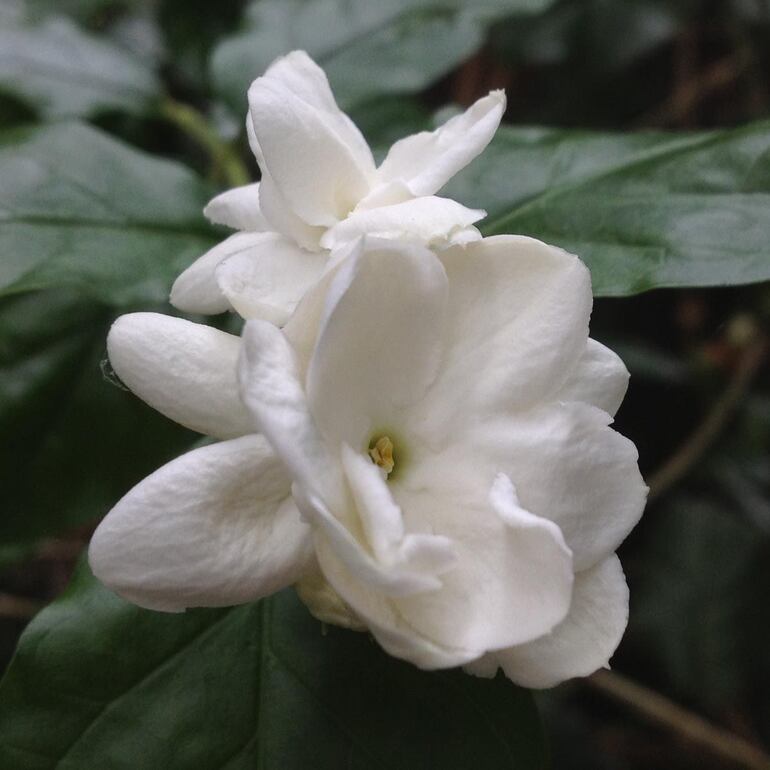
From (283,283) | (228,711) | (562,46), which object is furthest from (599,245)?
(562,46)

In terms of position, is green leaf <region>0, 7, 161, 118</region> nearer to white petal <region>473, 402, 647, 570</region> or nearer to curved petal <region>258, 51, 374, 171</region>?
curved petal <region>258, 51, 374, 171</region>

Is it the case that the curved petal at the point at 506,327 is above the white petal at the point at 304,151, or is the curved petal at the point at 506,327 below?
below

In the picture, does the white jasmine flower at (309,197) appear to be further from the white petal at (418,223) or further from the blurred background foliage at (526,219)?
the blurred background foliage at (526,219)

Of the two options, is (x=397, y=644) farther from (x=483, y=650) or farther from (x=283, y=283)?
(x=283, y=283)

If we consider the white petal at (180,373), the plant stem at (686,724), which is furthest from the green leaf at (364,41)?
the plant stem at (686,724)

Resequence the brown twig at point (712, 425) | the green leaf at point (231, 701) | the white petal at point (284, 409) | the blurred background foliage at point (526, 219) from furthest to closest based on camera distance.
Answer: the brown twig at point (712, 425), the blurred background foliage at point (526, 219), the green leaf at point (231, 701), the white petal at point (284, 409)

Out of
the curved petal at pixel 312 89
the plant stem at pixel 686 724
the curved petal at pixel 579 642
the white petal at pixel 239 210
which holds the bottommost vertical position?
the plant stem at pixel 686 724
